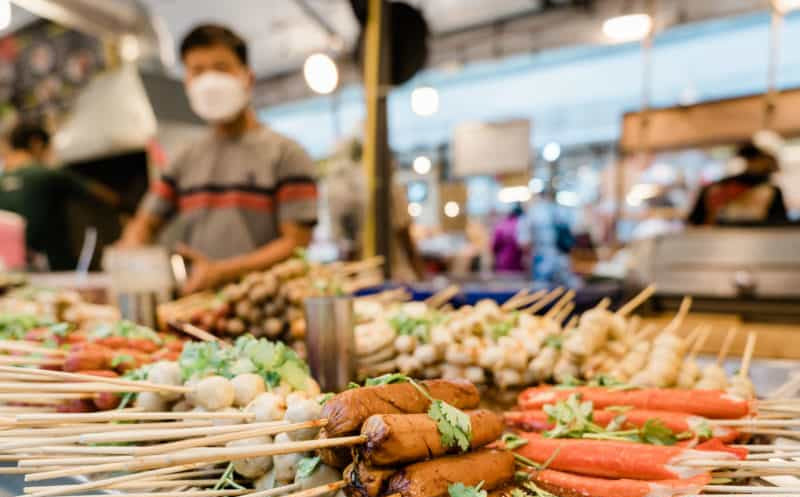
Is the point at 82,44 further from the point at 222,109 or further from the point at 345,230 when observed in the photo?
the point at 222,109

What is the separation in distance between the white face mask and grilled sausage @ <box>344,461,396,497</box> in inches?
120

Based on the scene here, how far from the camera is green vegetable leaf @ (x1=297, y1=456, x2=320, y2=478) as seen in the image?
114 cm

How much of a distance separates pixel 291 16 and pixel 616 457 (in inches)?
455

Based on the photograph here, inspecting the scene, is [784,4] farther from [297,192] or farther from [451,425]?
[451,425]

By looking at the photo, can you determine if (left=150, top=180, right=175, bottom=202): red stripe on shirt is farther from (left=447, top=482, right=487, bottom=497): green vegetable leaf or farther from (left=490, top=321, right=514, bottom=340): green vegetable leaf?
(left=447, top=482, right=487, bottom=497): green vegetable leaf

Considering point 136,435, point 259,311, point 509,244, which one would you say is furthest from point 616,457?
point 509,244

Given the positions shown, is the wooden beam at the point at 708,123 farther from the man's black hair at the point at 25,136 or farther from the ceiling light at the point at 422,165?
the man's black hair at the point at 25,136

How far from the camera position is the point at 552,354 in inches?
81.0

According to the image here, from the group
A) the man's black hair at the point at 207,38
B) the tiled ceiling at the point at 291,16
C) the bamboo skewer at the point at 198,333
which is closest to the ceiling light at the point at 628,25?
the tiled ceiling at the point at 291,16

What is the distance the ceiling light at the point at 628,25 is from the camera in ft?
18.8

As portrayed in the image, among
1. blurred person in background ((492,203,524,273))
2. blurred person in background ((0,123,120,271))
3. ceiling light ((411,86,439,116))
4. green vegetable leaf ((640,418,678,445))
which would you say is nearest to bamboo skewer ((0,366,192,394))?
green vegetable leaf ((640,418,678,445))

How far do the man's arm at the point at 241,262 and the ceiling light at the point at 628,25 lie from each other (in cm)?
458

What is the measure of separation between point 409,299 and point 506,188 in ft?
19.8

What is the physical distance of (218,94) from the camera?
11.4ft
